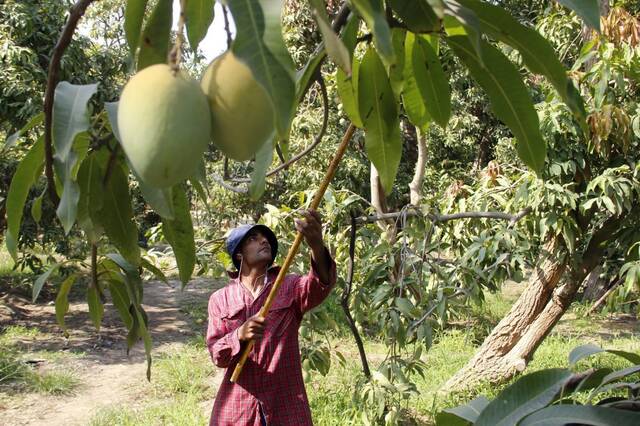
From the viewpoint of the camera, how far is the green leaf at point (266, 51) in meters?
0.40

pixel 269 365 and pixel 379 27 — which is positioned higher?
pixel 379 27

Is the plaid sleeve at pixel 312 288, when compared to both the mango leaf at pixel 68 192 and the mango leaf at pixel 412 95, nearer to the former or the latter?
the mango leaf at pixel 412 95

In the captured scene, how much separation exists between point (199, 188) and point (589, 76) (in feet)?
7.42

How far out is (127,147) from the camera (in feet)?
1.52

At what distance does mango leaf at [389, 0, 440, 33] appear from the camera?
58 centimetres

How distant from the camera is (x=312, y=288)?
198 cm

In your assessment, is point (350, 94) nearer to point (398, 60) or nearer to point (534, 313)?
point (398, 60)

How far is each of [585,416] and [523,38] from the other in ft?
1.10

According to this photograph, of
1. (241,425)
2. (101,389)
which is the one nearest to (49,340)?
(101,389)

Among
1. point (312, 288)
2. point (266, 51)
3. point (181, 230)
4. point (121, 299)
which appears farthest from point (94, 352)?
point (266, 51)

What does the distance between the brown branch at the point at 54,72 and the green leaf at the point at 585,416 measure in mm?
500

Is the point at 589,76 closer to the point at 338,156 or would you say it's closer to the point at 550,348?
the point at 338,156

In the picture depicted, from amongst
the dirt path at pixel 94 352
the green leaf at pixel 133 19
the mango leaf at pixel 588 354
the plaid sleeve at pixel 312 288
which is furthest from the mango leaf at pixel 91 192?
the dirt path at pixel 94 352

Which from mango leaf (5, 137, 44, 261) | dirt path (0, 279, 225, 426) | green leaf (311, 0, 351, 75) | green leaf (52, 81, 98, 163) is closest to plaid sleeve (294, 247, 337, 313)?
mango leaf (5, 137, 44, 261)
